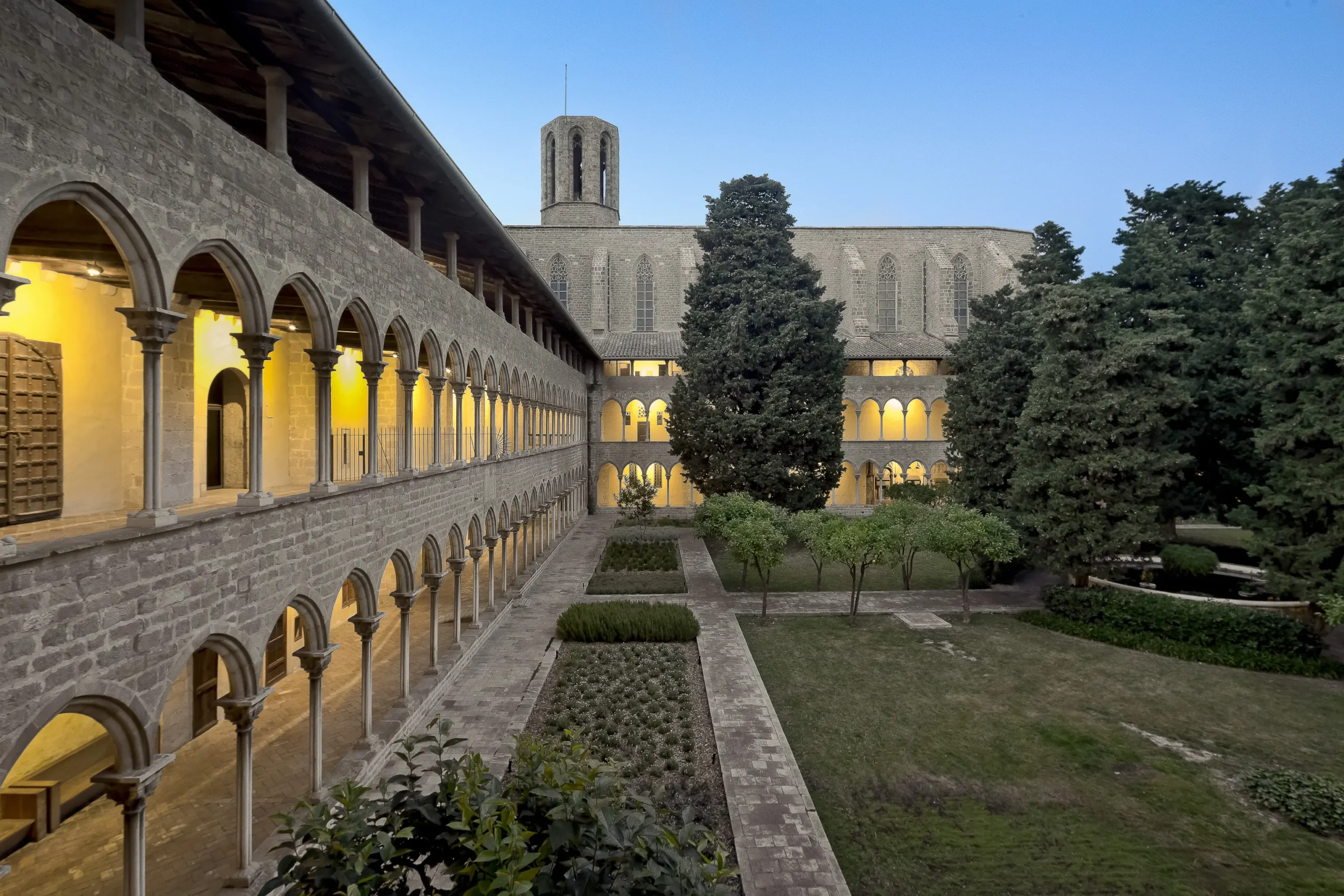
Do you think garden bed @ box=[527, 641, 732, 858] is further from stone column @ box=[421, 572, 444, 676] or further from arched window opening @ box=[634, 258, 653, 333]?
arched window opening @ box=[634, 258, 653, 333]

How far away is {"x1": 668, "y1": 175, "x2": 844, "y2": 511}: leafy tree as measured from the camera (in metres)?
24.4

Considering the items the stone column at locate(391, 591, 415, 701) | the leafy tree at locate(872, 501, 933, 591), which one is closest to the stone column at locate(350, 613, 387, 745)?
the stone column at locate(391, 591, 415, 701)

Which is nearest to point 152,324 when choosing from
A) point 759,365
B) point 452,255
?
point 452,255

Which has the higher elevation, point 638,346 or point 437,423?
point 638,346

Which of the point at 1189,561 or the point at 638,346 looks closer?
the point at 1189,561

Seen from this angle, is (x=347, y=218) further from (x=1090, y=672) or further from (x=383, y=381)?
(x=1090, y=672)

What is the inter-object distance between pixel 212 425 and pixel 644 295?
33741 millimetres

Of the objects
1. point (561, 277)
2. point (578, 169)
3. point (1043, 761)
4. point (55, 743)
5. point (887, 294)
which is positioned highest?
point (578, 169)

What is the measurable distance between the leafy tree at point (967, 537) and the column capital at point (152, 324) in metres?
15.0

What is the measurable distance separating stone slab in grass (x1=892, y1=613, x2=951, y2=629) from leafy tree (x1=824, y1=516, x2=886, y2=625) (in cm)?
126

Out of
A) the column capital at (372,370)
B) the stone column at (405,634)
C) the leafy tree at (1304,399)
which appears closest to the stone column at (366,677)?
the stone column at (405,634)

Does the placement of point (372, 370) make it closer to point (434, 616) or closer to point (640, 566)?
point (434, 616)

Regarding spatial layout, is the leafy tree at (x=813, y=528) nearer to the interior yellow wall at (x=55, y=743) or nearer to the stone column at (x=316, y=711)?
the stone column at (x=316, y=711)

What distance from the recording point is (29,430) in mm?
6395
